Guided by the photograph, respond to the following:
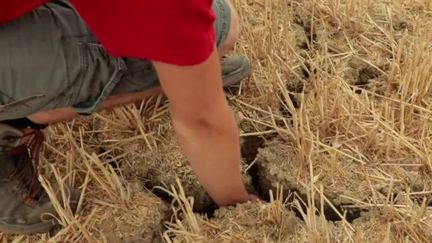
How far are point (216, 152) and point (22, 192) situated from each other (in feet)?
1.54

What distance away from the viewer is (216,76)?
1.19m

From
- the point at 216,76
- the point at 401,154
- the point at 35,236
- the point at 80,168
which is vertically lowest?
the point at 35,236

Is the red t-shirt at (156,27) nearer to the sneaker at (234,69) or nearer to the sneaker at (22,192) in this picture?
the sneaker at (22,192)

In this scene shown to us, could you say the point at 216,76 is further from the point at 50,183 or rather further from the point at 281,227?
the point at 50,183

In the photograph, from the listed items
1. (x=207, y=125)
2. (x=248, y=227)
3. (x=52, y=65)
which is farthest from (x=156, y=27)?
(x=248, y=227)

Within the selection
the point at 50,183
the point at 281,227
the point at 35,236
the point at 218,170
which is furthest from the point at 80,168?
the point at 281,227

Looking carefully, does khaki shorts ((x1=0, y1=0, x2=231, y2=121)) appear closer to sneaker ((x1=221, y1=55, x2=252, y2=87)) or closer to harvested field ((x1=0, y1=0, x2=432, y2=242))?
harvested field ((x1=0, y1=0, x2=432, y2=242))

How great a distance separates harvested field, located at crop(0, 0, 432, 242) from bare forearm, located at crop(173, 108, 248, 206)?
0.16 ft

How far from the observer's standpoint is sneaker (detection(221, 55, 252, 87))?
1718mm

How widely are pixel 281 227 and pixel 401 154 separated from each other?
0.36m

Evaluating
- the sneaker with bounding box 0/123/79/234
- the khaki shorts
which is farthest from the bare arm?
the sneaker with bounding box 0/123/79/234

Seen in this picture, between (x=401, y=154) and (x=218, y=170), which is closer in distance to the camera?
(x=218, y=170)

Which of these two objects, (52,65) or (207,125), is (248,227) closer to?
(207,125)

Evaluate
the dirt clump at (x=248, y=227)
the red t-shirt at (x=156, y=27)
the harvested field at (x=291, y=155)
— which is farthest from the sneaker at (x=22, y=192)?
the red t-shirt at (x=156, y=27)
